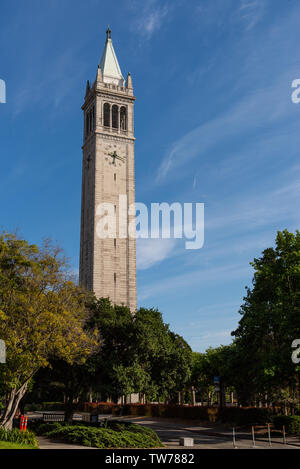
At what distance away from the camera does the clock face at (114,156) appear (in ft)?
269

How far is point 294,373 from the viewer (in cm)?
2880

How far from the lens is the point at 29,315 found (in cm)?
2481

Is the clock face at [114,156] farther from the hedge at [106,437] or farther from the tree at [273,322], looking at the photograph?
the hedge at [106,437]

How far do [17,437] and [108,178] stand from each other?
204 ft

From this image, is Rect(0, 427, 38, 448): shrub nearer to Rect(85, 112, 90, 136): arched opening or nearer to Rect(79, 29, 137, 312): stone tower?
Rect(79, 29, 137, 312): stone tower

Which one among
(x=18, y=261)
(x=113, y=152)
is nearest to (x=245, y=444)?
(x=18, y=261)

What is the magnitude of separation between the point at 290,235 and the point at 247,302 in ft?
22.4

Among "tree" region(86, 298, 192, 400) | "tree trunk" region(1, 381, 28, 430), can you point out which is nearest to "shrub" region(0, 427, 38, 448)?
"tree trunk" region(1, 381, 28, 430)

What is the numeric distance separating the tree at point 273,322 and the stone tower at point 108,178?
40443mm

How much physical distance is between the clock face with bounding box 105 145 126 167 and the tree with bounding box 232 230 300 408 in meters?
50.7

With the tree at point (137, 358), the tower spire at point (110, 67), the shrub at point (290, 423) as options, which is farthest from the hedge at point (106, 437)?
the tower spire at point (110, 67)

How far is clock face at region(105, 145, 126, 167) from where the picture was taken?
81.9 m

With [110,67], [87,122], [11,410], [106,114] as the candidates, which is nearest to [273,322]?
[11,410]

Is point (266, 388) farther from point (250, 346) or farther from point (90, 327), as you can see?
point (90, 327)
